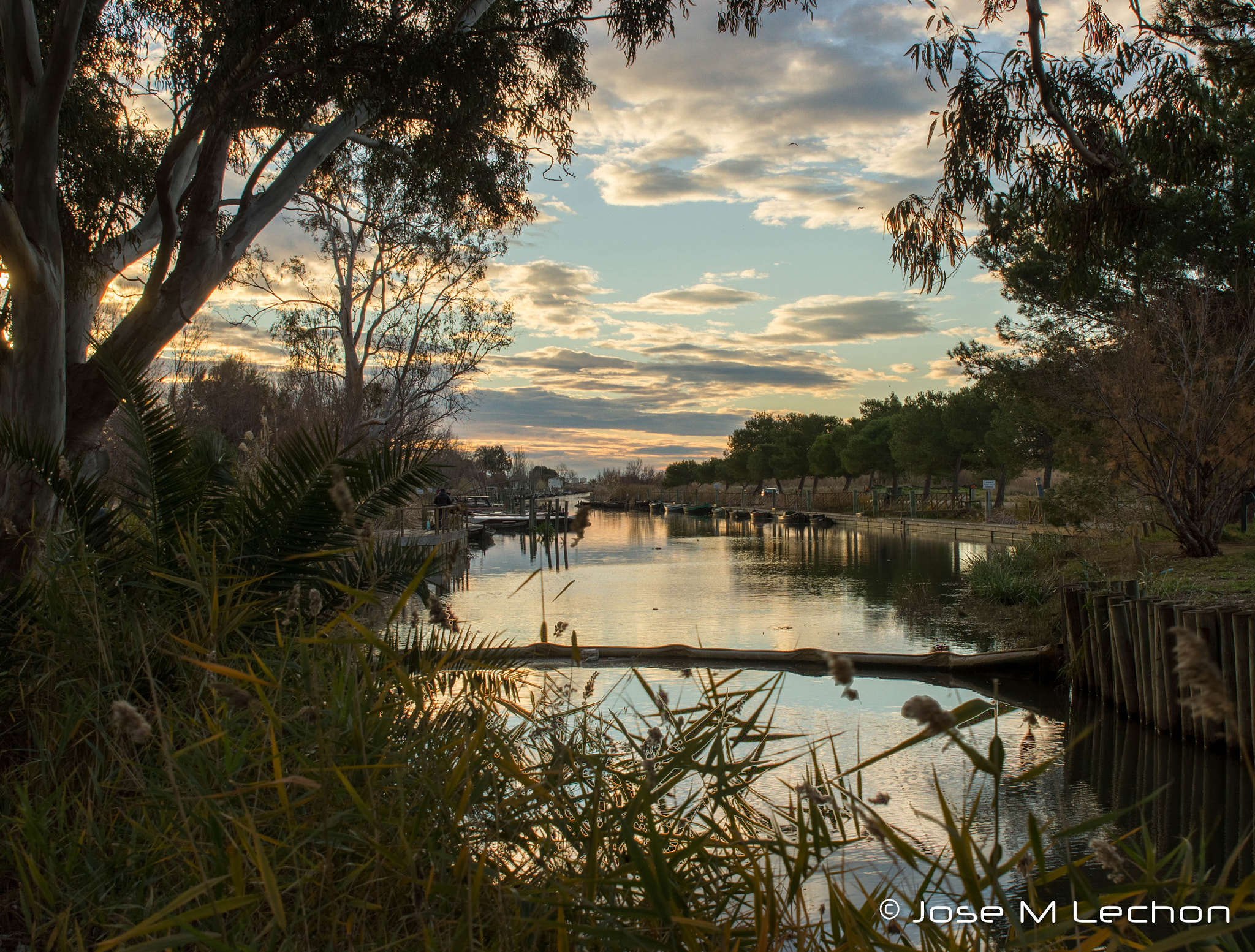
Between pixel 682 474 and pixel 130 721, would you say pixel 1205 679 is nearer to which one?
pixel 130 721

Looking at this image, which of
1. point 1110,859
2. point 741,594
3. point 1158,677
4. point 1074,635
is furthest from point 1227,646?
point 741,594

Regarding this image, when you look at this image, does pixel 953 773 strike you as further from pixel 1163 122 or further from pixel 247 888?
pixel 1163 122

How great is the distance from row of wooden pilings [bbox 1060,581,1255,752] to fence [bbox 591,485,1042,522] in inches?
524

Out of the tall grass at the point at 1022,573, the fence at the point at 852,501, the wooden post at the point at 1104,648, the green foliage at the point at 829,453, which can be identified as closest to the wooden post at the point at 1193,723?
the wooden post at the point at 1104,648

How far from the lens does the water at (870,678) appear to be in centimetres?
522

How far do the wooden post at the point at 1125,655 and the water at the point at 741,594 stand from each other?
3.21 metres

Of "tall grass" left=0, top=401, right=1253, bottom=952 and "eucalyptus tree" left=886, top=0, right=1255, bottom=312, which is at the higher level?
"eucalyptus tree" left=886, top=0, right=1255, bottom=312

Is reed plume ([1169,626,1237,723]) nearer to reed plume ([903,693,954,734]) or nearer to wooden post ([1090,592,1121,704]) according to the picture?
reed plume ([903,693,954,734])

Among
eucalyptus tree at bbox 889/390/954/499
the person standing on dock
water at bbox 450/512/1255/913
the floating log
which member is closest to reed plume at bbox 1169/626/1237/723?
water at bbox 450/512/1255/913

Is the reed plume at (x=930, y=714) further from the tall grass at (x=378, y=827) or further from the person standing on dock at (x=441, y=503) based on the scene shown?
the person standing on dock at (x=441, y=503)

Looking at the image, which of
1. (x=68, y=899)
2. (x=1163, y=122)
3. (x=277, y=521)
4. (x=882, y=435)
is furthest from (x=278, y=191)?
(x=882, y=435)

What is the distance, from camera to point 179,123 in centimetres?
782

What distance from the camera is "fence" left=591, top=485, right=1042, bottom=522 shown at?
36812mm

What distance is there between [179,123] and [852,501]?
47208mm
